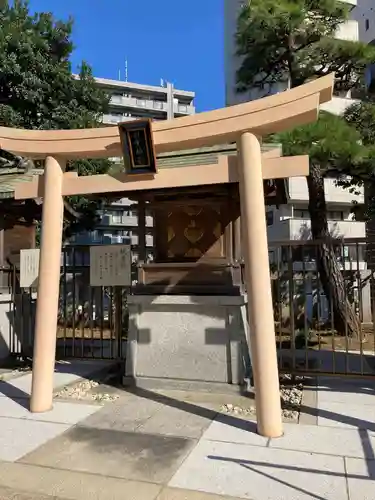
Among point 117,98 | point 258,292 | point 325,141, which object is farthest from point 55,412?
point 117,98

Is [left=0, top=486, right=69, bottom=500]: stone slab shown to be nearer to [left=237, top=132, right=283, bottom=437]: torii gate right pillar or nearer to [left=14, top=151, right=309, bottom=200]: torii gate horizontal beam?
[left=237, top=132, right=283, bottom=437]: torii gate right pillar

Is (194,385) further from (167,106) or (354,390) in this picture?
(167,106)

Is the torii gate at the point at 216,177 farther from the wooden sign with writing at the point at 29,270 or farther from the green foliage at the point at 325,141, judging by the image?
the green foliage at the point at 325,141

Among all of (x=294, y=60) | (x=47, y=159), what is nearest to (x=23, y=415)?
(x=47, y=159)

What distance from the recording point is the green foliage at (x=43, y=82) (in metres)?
13.7

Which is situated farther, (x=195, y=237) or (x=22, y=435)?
(x=195, y=237)

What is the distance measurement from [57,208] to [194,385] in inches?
130

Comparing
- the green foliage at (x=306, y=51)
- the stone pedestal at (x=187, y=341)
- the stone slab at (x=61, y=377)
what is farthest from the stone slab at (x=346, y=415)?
the green foliage at (x=306, y=51)

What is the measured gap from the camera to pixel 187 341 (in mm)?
6672

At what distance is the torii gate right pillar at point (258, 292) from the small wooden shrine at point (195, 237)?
71.1 inches

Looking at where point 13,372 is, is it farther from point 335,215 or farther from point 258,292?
point 335,215

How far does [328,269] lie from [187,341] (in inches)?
268

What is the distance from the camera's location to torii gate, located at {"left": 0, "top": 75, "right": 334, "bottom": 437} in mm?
4746

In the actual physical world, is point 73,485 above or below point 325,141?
below
